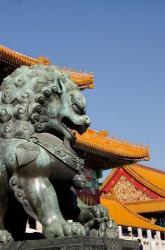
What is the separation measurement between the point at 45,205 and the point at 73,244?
12.6 inches

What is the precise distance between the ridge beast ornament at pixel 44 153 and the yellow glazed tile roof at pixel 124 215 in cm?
1946

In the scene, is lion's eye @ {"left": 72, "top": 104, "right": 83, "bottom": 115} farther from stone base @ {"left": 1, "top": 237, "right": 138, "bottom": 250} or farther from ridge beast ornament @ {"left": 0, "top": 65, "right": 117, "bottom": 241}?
stone base @ {"left": 1, "top": 237, "right": 138, "bottom": 250}

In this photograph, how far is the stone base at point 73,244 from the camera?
2.81 metres

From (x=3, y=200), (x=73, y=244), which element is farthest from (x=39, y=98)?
(x=73, y=244)

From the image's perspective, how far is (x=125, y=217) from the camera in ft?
79.3

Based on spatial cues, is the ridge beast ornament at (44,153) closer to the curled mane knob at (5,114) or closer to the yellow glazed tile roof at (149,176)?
the curled mane knob at (5,114)

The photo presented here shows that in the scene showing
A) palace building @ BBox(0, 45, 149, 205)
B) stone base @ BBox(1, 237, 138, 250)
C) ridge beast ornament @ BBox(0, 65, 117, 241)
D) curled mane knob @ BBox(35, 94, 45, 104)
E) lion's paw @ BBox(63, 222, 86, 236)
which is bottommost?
stone base @ BBox(1, 237, 138, 250)

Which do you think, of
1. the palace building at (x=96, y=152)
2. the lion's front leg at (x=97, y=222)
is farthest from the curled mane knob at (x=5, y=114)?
the palace building at (x=96, y=152)

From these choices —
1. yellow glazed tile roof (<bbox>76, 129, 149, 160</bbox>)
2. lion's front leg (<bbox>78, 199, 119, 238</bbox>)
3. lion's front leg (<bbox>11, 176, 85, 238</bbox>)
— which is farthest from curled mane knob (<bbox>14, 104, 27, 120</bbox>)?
yellow glazed tile roof (<bbox>76, 129, 149, 160</bbox>)

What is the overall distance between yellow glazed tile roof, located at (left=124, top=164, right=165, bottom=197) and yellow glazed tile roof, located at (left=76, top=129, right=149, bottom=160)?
7442 mm

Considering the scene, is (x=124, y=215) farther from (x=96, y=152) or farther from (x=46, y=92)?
(x=46, y=92)

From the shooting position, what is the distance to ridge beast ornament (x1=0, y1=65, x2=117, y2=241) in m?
3.05

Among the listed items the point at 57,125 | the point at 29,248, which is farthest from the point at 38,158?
the point at 29,248

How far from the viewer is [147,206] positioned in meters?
27.6
